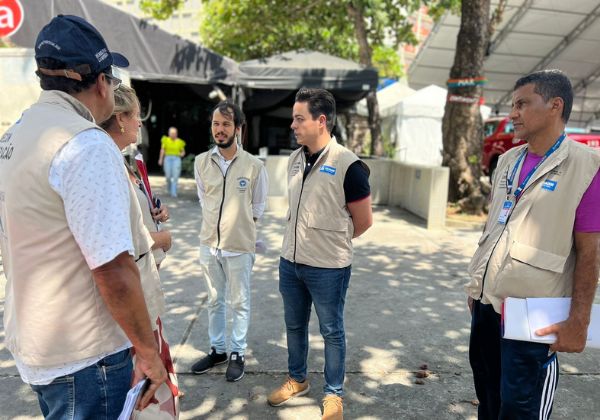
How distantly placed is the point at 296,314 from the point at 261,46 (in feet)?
57.7

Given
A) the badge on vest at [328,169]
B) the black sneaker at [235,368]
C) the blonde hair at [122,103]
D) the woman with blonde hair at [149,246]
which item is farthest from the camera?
the black sneaker at [235,368]

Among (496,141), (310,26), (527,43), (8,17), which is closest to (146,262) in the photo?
(8,17)

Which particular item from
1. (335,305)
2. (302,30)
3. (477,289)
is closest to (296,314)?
(335,305)

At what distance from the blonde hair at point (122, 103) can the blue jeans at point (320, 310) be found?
1290 millimetres

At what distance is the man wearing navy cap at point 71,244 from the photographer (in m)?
1.29

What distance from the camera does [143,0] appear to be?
40.6 feet

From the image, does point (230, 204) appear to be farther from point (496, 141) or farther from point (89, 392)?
point (496, 141)

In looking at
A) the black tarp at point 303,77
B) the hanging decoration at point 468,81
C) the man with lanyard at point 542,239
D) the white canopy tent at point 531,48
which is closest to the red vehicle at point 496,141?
the white canopy tent at point 531,48

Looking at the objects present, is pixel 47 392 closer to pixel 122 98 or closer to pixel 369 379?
pixel 122 98

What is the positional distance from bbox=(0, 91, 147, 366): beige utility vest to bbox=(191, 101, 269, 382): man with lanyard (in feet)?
5.64

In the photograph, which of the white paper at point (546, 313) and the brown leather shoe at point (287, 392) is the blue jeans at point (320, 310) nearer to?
the brown leather shoe at point (287, 392)

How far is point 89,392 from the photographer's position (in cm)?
146

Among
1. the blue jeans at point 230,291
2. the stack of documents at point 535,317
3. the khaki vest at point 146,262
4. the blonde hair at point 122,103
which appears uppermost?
the blonde hair at point 122,103

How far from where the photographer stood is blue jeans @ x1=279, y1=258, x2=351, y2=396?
2693 millimetres
